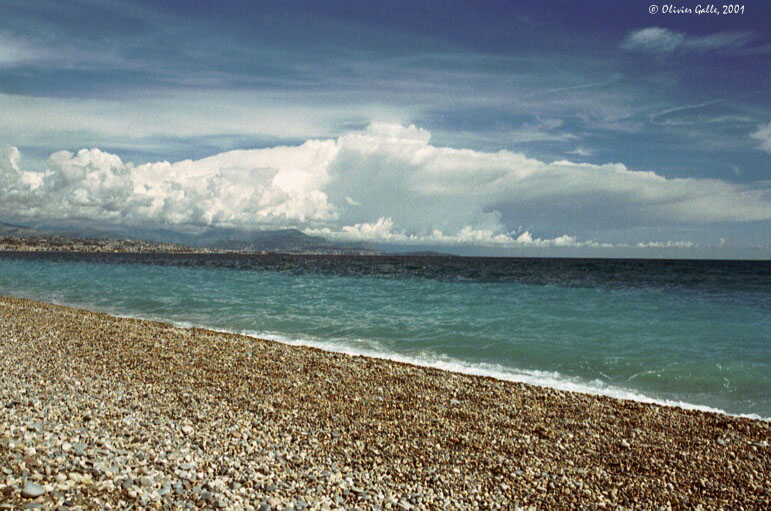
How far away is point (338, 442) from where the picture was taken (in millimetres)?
7684

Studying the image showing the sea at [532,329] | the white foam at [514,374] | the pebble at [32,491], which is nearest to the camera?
the pebble at [32,491]

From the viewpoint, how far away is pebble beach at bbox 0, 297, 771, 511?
5984mm

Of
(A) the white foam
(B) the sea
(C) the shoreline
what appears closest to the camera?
(C) the shoreline

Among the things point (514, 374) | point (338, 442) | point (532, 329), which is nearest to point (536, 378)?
point (514, 374)

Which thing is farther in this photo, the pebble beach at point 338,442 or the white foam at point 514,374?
the white foam at point 514,374

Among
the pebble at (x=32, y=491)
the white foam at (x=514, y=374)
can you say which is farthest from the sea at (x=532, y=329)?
the pebble at (x=32, y=491)

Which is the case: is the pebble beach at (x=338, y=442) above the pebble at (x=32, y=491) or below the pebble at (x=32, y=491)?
below

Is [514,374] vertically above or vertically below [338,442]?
below

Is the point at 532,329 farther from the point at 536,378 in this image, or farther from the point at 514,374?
the point at 536,378

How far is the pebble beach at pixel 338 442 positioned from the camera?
598 cm

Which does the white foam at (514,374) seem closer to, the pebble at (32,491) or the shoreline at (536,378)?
the shoreline at (536,378)

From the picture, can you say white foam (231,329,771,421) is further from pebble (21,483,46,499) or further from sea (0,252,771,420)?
pebble (21,483,46,499)

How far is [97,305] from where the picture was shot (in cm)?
2797

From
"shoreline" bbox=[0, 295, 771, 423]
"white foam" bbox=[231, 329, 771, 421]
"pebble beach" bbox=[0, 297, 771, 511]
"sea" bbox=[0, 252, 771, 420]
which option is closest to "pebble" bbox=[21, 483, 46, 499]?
"pebble beach" bbox=[0, 297, 771, 511]
